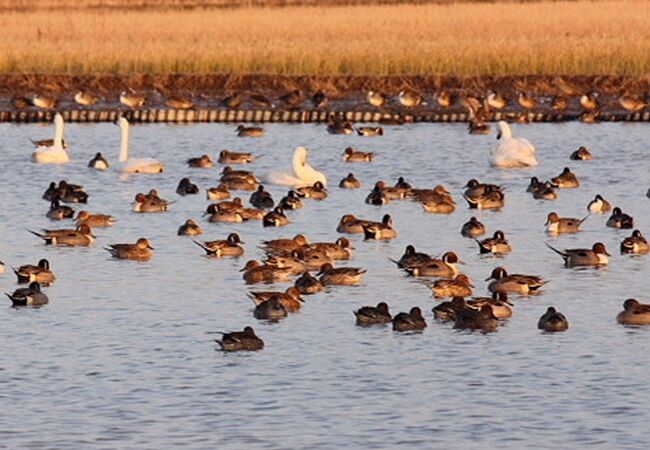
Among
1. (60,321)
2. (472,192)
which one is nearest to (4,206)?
(472,192)

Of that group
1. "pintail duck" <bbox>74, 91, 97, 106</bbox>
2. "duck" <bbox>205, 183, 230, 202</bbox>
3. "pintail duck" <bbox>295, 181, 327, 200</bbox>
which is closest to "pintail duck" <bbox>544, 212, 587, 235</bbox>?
"pintail duck" <bbox>295, 181, 327, 200</bbox>

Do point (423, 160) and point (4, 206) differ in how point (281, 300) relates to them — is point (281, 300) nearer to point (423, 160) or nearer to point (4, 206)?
point (4, 206)

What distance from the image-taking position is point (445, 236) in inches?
1215

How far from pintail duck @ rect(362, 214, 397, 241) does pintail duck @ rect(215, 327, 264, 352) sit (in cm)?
861

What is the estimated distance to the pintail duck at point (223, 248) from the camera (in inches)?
1114

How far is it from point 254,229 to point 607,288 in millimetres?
8083

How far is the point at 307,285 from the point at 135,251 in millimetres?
3875

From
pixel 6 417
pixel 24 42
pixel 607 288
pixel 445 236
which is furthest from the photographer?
pixel 24 42

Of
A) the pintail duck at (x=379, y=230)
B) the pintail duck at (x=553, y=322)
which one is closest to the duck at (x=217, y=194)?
the pintail duck at (x=379, y=230)

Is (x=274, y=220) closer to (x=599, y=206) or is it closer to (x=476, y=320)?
(x=599, y=206)

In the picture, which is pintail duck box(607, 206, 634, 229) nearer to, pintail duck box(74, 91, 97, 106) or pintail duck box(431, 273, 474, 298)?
pintail duck box(431, 273, 474, 298)

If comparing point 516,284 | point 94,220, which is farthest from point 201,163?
point 516,284

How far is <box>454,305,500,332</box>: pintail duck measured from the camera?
73.9 feet

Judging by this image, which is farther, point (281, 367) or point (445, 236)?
point (445, 236)
